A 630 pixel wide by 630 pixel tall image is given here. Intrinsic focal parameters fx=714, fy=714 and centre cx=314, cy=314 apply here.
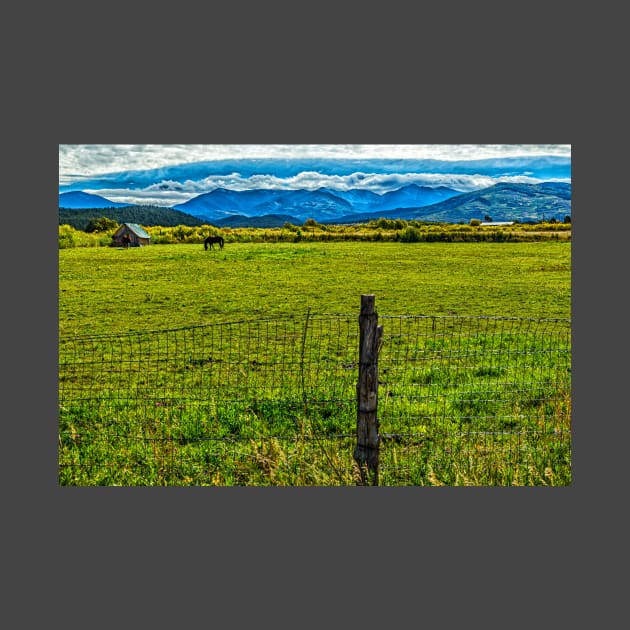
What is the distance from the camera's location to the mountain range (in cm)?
945

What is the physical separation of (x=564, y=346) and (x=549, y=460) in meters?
2.79

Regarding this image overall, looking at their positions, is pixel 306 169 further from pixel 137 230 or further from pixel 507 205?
pixel 507 205

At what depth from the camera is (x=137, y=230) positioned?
966 cm

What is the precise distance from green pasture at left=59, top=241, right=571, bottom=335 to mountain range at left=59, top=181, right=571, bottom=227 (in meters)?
0.40

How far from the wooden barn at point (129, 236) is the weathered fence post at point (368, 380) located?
3977mm

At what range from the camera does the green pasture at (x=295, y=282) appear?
31.1ft

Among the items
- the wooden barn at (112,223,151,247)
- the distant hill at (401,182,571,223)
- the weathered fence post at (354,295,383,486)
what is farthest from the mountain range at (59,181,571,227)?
the weathered fence post at (354,295,383,486)

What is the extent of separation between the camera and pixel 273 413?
8.27 m

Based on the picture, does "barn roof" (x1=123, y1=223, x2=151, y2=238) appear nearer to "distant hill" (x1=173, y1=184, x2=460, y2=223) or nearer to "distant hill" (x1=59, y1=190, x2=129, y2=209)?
"distant hill" (x1=59, y1=190, x2=129, y2=209)

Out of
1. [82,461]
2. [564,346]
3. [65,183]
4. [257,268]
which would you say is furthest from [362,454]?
[65,183]

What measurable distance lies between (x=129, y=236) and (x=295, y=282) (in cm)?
236

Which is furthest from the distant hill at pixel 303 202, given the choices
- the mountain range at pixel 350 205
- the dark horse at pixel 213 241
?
the dark horse at pixel 213 241

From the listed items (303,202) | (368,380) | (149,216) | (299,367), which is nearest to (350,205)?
(303,202)

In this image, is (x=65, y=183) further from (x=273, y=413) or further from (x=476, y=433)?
(x=476, y=433)
